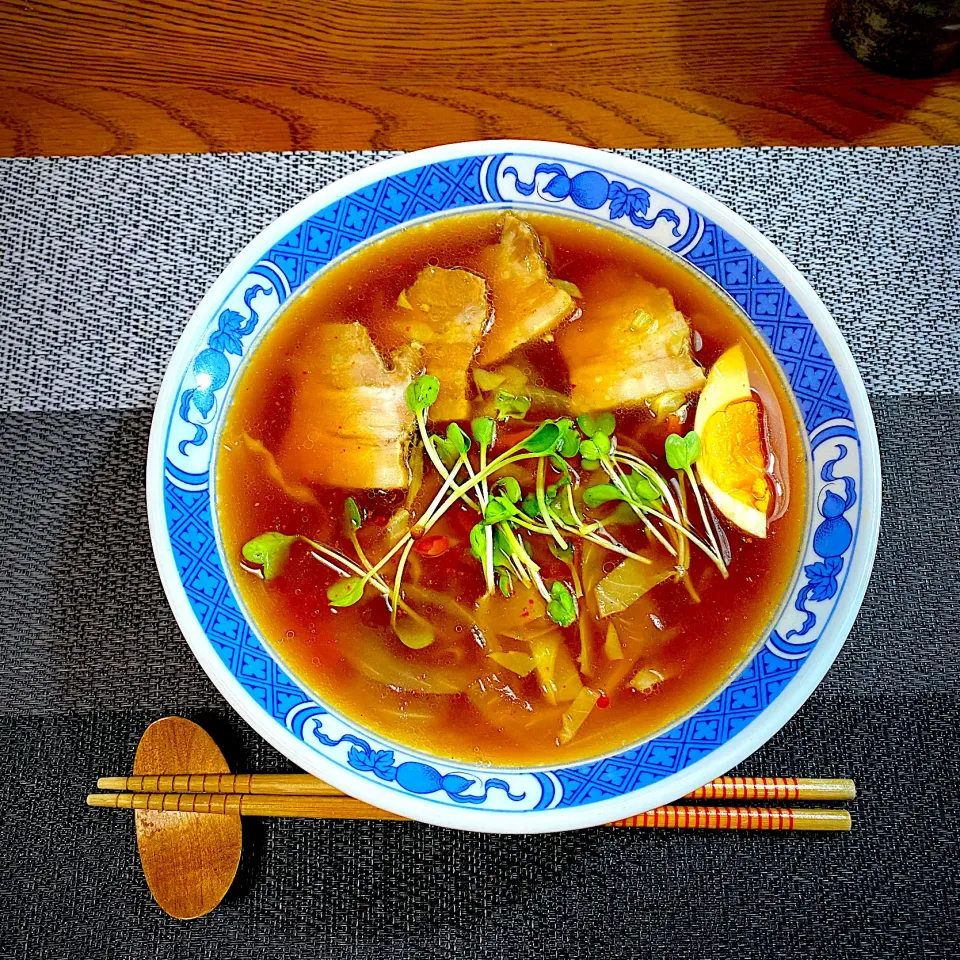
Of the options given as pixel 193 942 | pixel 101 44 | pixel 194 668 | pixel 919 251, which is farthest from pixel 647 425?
pixel 101 44

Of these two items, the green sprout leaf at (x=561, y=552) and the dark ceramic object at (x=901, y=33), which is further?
the dark ceramic object at (x=901, y=33)

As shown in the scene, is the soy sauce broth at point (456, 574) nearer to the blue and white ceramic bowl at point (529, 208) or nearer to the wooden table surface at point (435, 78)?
the blue and white ceramic bowl at point (529, 208)

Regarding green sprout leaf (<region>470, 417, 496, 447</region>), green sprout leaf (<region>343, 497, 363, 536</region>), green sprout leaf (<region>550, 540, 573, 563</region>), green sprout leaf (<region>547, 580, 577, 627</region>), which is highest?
green sprout leaf (<region>470, 417, 496, 447</region>)

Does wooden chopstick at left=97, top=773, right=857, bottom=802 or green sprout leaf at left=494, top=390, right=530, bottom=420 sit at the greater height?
green sprout leaf at left=494, top=390, right=530, bottom=420

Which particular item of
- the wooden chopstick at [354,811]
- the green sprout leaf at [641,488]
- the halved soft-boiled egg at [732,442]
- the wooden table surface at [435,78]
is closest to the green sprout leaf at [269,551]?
the wooden chopstick at [354,811]

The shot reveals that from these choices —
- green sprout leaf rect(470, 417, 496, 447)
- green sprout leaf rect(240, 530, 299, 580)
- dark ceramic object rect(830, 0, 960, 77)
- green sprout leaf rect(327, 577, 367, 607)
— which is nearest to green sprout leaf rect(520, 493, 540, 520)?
green sprout leaf rect(470, 417, 496, 447)

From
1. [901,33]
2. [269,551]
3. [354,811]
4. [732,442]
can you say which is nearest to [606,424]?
[732,442]

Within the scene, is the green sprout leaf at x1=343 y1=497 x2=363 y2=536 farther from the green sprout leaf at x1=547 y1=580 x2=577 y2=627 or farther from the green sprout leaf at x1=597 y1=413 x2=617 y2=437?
the green sprout leaf at x1=597 y1=413 x2=617 y2=437

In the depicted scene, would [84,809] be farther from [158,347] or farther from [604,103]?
[604,103]
